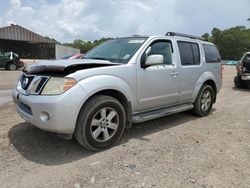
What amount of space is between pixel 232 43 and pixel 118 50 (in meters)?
79.3

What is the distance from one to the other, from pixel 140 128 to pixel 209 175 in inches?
80.9

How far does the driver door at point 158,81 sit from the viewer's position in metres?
4.67

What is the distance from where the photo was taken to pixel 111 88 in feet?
13.5

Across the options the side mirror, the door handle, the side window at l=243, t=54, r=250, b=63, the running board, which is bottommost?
the running board

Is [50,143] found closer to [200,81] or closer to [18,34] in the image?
[200,81]

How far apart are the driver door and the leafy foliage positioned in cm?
7270

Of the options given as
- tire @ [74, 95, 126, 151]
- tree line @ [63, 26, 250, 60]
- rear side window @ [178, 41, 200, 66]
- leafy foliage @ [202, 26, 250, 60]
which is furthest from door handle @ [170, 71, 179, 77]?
leafy foliage @ [202, 26, 250, 60]

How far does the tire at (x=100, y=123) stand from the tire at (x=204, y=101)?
257 cm

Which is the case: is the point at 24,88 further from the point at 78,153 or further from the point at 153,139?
the point at 153,139

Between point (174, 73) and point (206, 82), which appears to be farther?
point (206, 82)

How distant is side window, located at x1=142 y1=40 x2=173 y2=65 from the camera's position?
4.94 meters

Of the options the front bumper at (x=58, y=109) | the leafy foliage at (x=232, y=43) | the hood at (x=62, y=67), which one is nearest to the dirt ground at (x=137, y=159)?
the front bumper at (x=58, y=109)

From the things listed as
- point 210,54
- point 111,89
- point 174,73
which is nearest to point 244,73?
point 210,54

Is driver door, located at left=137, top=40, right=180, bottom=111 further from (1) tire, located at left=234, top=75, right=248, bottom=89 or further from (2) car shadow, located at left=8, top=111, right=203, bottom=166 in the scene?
(1) tire, located at left=234, top=75, right=248, bottom=89
